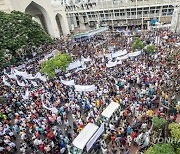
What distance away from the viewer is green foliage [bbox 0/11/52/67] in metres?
23.0

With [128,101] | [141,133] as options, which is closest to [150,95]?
[128,101]

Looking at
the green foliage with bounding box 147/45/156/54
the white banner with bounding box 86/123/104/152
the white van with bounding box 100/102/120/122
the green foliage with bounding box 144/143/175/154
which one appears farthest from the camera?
the green foliage with bounding box 147/45/156/54

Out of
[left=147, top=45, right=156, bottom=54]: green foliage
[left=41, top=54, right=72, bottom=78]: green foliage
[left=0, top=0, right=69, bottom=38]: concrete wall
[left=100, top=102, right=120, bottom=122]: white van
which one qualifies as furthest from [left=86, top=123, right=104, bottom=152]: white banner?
[left=0, top=0, right=69, bottom=38]: concrete wall

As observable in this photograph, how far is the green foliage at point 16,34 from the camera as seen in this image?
23.0 metres

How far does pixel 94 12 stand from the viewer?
164ft

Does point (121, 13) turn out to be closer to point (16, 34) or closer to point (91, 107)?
point (16, 34)

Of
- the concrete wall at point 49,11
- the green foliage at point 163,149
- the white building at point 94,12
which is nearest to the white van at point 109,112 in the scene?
the green foliage at point 163,149

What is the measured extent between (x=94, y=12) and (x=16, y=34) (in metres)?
28.8

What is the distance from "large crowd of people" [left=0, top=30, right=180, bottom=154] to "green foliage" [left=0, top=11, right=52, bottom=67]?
3.73m

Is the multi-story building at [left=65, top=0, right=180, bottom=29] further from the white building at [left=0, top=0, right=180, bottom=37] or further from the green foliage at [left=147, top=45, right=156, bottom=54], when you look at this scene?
the green foliage at [left=147, top=45, right=156, bottom=54]

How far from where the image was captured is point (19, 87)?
816 inches

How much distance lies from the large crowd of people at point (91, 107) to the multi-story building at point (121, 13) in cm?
2331

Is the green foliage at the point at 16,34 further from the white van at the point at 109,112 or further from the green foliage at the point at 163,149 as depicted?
the green foliage at the point at 163,149

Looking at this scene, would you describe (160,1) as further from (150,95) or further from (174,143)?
(174,143)
